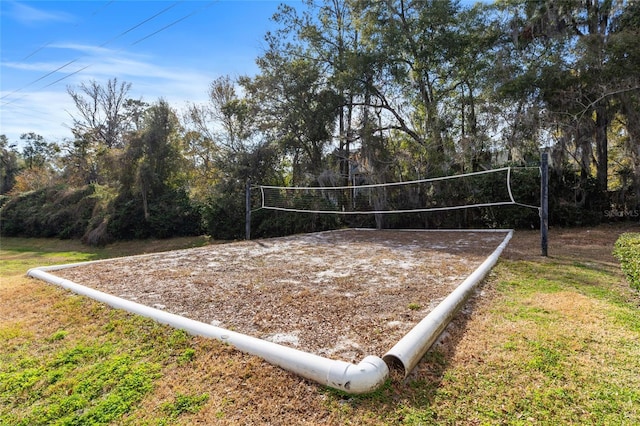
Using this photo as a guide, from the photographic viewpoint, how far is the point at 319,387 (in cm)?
172

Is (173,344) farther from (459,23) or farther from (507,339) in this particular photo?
(459,23)

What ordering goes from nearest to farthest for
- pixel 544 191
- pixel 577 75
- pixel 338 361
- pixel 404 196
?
pixel 338 361
pixel 544 191
pixel 577 75
pixel 404 196

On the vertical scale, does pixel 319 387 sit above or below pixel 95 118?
below

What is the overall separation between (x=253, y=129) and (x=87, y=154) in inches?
561

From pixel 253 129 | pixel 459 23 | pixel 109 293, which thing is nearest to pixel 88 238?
pixel 253 129

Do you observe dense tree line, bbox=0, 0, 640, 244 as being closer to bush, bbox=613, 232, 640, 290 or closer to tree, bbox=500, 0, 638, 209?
tree, bbox=500, 0, 638, 209

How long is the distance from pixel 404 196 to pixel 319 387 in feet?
28.7

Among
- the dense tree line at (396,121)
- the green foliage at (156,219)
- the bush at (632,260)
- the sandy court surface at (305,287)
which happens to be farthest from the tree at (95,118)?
the bush at (632,260)

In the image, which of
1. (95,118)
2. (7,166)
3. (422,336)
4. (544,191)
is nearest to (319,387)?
(422,336)

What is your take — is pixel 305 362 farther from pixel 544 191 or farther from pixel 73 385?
pixel 544 191

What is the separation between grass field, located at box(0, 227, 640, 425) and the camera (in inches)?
60.8

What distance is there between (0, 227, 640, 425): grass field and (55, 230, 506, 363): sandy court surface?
32 cm

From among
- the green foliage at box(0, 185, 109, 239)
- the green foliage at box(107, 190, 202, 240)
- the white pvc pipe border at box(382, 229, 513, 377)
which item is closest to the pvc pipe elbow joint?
the white pvc pipe border at box(382, 229, 513, 377)

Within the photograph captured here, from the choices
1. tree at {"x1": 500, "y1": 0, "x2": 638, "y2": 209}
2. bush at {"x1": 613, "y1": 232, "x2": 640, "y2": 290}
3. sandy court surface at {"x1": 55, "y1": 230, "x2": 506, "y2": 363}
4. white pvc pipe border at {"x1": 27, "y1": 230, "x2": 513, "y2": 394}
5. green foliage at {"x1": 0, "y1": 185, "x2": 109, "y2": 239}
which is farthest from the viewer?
green foliage at {"x1": 0, "y1": 185, "x2": 109, "y2": 239}
